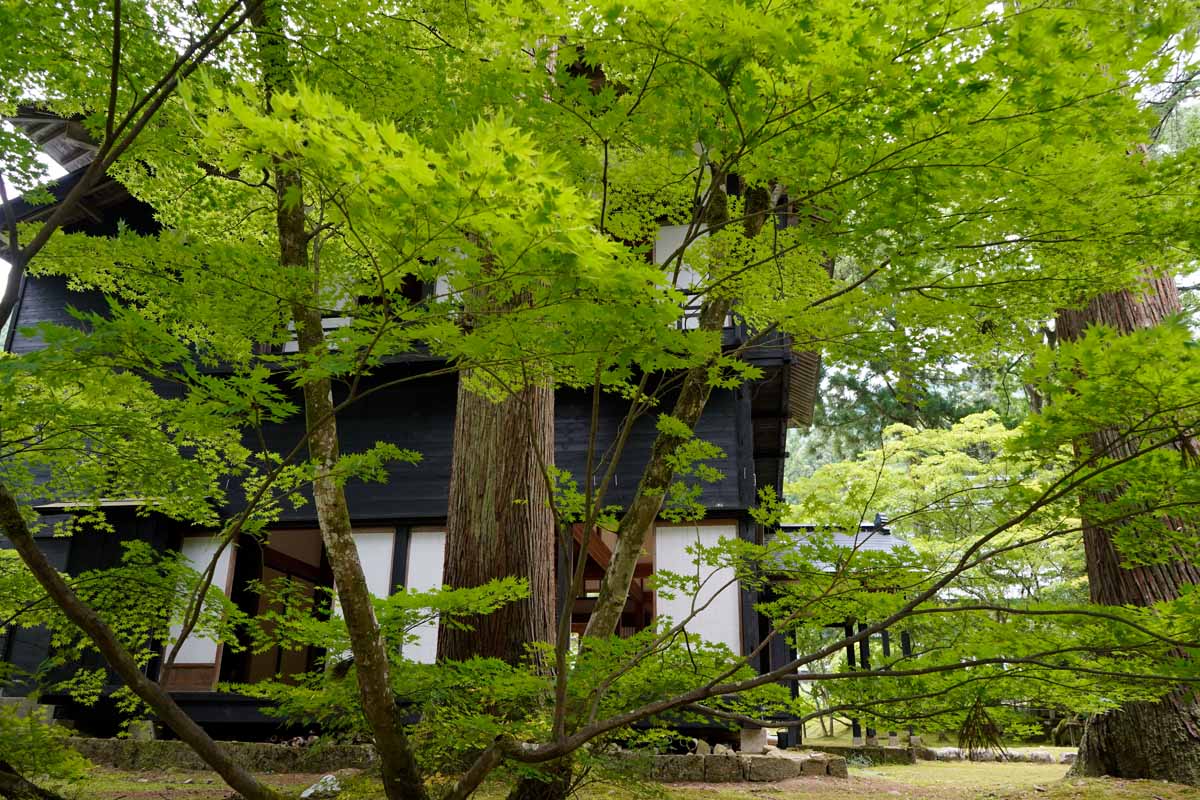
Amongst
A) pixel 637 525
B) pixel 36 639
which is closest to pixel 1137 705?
pixel 637 525

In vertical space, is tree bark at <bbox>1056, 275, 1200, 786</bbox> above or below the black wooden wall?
below

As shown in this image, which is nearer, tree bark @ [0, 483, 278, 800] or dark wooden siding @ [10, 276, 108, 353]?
tree bark @ [0, 483, 278, 800]

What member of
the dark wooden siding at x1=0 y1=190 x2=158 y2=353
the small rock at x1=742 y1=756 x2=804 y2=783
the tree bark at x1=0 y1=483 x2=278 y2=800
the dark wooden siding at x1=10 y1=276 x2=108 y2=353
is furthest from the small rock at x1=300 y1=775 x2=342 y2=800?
the dark wooden siding at x1=10 y1=276 x2=108 y2=353

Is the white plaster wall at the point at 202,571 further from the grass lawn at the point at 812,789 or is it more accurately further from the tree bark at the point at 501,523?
the tree bark at the point at 501,523

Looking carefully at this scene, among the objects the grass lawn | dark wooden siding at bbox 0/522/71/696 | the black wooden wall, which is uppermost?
the black wooden wall

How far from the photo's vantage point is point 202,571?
31.0 feet

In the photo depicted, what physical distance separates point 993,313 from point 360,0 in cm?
374

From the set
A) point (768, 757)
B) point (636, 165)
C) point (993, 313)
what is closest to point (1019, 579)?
point (768, 757)

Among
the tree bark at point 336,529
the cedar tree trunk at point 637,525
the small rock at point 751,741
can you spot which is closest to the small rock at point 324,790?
the tree bark at point 336,529

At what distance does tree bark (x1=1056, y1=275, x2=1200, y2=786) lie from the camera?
19.2 feet

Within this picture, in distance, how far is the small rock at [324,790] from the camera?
18.0 ft

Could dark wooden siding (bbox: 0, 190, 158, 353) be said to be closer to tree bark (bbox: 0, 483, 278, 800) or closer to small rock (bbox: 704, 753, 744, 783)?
tree bark (bbox: 0, 483, 278, 800)

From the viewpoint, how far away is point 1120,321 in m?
6.46

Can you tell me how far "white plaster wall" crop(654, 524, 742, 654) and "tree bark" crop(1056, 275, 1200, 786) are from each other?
325 centimetres
